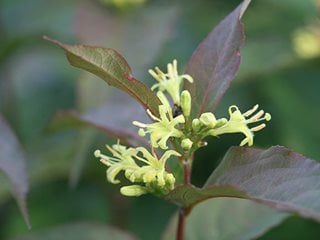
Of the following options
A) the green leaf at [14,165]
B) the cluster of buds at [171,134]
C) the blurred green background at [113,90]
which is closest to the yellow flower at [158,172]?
the cluster of buds at [171,134]

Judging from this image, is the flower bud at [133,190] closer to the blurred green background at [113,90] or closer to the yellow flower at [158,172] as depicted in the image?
the yellow flower at [158,172]

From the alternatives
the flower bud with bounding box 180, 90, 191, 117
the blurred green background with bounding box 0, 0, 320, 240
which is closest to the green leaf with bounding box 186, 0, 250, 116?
the flower bud with bounding box 180, 90, 191, 117

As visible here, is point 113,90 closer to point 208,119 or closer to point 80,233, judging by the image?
point 80,233

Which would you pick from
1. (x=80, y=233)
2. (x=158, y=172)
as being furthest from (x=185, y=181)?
(x=80, y=233)

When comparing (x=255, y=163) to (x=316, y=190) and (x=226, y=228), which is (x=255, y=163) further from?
(x=226, y=228)

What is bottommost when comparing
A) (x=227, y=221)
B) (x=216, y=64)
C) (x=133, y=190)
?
(x=227, y=221)

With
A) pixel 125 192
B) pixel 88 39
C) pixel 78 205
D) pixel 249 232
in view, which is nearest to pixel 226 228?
pixel 249 232
